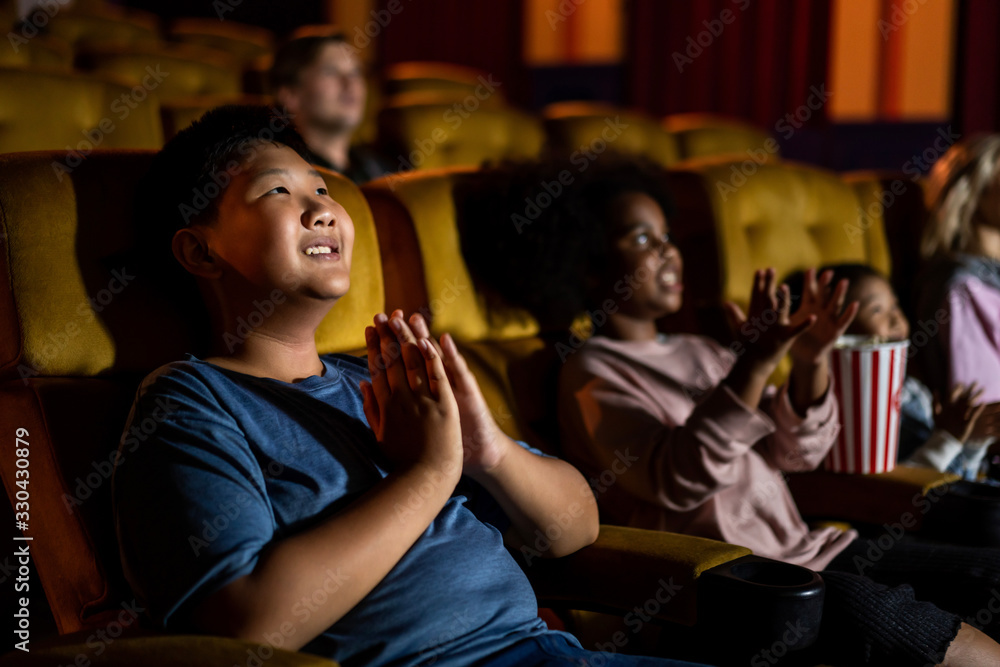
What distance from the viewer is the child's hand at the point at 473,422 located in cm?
110

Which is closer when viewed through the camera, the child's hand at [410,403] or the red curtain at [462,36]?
the child's hand at [410,403]

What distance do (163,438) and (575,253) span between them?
0.96 metres

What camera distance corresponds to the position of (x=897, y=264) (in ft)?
8.86

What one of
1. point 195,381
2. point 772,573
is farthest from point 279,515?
point 772,573

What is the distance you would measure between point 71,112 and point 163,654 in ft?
5.69

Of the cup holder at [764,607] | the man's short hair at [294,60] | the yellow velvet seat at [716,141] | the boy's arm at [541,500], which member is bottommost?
the cup holder at [764,607]

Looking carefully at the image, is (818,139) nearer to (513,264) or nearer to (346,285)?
(513,264)

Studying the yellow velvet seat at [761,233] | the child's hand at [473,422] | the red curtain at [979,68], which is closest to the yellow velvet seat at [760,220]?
the yellow velvet seat at [761,233]

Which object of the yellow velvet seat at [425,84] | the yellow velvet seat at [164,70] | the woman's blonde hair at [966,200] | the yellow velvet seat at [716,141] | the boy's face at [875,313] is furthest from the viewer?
the yellow velvet seat at [425,84]

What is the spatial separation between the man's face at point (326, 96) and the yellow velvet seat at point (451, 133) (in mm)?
266

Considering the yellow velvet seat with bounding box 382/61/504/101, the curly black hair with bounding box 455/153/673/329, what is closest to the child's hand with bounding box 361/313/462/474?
the curly black hair with bounding box 455/153/673/329

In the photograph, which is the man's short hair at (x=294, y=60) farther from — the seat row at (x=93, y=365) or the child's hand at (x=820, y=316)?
the child's hand at (x=820, y=316)

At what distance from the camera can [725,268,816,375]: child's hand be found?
1441 mm

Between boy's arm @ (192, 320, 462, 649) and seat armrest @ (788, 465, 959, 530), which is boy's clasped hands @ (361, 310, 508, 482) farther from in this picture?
seat armrest @ (788, 465, 959, 530)
